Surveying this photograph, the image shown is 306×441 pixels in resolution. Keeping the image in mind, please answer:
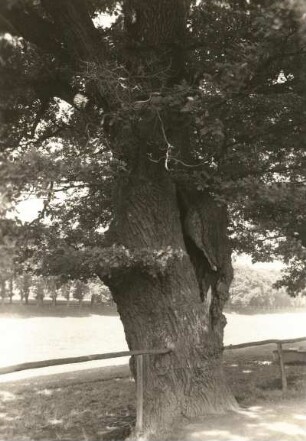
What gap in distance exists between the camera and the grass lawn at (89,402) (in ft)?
27.2

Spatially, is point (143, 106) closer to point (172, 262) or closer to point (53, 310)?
point (172, 262)

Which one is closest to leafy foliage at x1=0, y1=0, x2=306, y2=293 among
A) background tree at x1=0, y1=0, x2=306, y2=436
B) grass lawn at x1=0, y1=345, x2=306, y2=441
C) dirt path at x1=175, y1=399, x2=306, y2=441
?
background tree at x1=0, y1=0, x2=306, y2=436

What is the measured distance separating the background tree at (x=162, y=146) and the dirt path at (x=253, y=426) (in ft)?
1.40

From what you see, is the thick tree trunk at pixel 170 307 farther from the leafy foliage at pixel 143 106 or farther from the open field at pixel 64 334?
the open field at pixel 64 334

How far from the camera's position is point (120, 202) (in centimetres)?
813

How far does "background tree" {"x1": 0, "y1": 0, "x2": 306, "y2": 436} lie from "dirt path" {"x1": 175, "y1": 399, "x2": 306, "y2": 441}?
0.43 meters

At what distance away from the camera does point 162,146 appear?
8.20 m

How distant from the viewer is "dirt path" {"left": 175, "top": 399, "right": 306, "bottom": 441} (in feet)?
20.3

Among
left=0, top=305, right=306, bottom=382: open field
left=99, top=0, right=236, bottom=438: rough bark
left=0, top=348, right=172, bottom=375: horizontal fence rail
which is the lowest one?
left=0, top=305, right=306, bottom=382: open field

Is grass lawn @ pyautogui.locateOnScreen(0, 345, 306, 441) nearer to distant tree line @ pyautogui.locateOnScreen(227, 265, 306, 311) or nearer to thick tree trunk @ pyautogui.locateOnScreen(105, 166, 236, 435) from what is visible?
thick tree trunk @ pyautogui.locateOnScreen(105, 166, 236, 435)

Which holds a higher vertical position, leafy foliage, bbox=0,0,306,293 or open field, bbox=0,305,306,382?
leafy foliage, bbox=0,0,306,293

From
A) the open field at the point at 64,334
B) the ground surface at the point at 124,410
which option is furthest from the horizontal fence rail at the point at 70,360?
the open field at the point at 64,334

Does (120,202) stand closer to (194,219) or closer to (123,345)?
(194,219)

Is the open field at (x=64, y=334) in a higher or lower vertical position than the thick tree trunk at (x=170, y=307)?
lower
